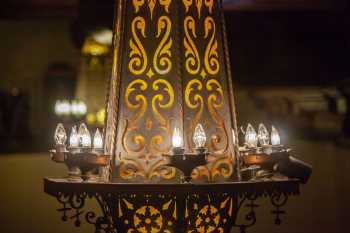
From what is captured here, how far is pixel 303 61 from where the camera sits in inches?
223

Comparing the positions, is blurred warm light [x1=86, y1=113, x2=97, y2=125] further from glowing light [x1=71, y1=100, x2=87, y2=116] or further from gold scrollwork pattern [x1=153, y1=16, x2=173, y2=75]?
gold scrollwork pattern [x1=153, y1=16, x2=173, y2=75]

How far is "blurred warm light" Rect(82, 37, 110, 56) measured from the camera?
19.9 ft

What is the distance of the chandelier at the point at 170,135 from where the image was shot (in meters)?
1.66

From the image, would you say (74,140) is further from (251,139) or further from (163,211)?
(251,139)

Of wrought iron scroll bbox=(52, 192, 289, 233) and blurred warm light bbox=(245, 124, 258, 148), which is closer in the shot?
wrought iron scroll bbox=(52, 192, 289, 233)

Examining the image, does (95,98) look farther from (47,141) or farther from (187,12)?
(187,12)

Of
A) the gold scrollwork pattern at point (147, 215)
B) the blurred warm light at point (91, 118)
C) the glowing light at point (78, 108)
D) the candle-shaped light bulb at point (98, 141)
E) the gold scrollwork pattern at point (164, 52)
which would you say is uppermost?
the glowing light at point (78, 108)

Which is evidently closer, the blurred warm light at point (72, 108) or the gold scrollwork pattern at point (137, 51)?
the gold scrollwork pattern at point (137, 51)

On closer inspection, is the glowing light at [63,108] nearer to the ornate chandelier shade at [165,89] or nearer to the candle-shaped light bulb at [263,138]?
the ornate chandelier shade at [165,89]

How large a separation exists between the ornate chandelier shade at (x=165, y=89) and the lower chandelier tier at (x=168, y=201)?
5.2 inches

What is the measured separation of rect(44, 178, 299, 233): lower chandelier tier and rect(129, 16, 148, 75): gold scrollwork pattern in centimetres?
53

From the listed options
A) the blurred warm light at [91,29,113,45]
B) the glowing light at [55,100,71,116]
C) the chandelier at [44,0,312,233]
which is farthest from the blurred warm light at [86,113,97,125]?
the chandelier at [44,0,312,233]

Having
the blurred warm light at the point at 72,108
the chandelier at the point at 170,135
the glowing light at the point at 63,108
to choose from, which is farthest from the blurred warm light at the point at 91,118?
the chandelier at the point at 170,135

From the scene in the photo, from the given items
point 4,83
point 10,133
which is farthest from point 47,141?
point 4,83
